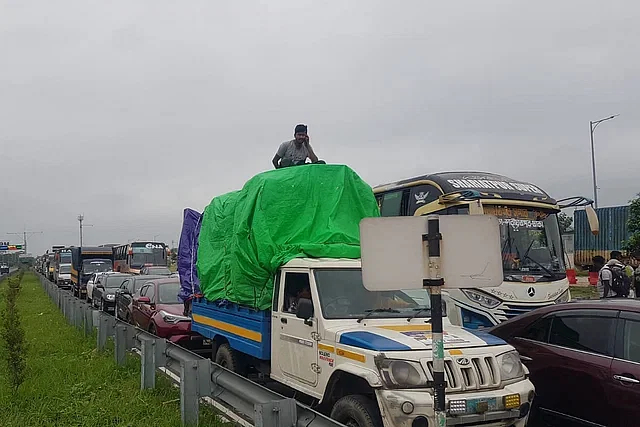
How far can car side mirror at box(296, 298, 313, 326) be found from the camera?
259 inches

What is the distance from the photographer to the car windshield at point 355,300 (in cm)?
662

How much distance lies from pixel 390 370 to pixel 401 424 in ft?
1.41

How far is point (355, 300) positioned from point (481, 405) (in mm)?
1892

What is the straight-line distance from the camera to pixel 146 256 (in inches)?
1433

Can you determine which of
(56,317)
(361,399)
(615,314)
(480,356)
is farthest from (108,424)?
(56,317)

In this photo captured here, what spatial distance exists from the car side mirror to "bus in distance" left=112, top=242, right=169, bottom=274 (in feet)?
98.6

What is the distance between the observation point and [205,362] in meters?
6.67

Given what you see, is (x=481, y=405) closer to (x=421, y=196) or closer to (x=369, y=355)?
(x=369, y=355)

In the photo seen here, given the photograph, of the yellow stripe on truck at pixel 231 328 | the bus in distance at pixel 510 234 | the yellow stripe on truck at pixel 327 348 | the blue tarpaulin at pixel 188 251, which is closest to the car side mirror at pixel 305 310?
the yellow stripe on truck at pixel 327 348

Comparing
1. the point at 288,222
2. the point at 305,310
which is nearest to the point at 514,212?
the point at 288,222

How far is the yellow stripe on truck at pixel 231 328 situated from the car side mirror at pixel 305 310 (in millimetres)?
1312

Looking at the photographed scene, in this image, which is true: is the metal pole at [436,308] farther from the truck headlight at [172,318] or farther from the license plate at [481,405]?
the truck headlight at [172,318]

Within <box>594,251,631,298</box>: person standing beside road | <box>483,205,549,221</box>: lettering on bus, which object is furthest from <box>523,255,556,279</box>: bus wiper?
<box>594,251,631,298</box>: person standing beside road

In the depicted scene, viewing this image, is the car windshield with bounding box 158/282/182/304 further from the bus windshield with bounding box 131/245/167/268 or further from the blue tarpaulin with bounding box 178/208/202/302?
the bus windshield with bounding box 131/245/167/268
